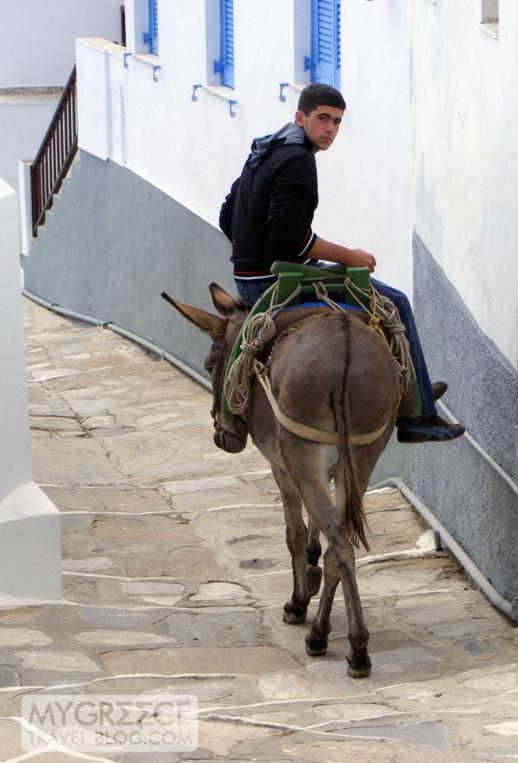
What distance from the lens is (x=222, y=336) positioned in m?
6.90

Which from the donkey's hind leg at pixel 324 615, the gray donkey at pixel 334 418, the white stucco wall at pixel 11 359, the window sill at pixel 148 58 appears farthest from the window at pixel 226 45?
the donkey's hind leg at pixel 324 615

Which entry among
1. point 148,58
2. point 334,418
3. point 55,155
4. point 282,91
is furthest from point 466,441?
point 55,155

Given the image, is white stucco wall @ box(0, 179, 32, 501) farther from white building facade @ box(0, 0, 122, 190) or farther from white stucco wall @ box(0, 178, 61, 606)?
white building facade @ box(0, 0, 122, 190)

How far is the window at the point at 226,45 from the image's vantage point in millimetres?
12273

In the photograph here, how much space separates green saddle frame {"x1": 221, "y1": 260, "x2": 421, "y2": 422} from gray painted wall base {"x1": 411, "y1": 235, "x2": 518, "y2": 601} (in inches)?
27.1

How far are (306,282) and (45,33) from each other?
52.4ft

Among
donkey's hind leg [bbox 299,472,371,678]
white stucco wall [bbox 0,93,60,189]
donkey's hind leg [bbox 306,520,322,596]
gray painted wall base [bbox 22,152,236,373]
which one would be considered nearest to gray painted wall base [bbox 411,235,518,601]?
donkey's hind leg [bbox 306,520,322,596]

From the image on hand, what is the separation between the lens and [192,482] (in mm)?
9750

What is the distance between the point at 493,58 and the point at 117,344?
761 centimetres

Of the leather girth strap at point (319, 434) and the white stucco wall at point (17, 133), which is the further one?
the white stucco wall at point (17, 133)

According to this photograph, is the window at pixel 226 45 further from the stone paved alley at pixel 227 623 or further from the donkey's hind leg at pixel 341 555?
the donkey's hind leg at pixel 341 555

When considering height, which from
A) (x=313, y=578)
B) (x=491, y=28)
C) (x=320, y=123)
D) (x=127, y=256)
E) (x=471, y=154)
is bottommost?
(x=127, y=256)

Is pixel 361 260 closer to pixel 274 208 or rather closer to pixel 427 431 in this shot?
pixel 274 208

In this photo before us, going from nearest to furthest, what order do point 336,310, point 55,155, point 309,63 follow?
point 336,310, point 309,63, point 55,155
